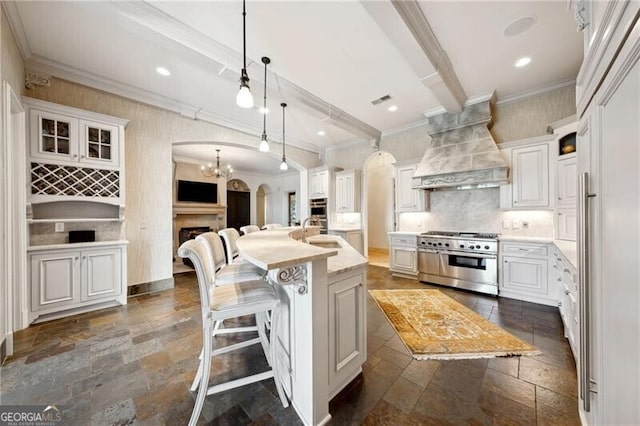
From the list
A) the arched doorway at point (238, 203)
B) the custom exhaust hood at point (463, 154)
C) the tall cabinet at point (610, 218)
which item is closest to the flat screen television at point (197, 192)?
the arched doorway at point (238, 203)

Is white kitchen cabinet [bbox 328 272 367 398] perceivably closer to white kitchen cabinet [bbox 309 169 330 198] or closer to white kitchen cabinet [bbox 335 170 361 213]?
white kitchen cabinet [bbox 335 170 361 213]

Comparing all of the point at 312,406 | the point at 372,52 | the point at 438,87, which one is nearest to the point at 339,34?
the point at 372,52

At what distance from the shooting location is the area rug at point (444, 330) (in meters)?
2.06

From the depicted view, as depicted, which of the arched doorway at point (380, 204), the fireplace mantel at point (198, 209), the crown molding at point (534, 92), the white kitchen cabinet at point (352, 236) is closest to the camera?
the crown molding at point (534, 92)

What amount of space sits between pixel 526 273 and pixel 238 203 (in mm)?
9025

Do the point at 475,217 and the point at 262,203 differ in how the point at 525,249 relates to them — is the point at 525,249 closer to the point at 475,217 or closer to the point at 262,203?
the point at 475,217

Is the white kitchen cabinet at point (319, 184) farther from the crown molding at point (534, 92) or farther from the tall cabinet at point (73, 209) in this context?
the tall cabinet at point (73, 209)

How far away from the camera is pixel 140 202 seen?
359 centimetres

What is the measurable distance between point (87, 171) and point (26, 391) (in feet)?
8.25

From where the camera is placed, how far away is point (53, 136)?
2754 mm

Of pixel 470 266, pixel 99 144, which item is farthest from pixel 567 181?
pixel 99 144

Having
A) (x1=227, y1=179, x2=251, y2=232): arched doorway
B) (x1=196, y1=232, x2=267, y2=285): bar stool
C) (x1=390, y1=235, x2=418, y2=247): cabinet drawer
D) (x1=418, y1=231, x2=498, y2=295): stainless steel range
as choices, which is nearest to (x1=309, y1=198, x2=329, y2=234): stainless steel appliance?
(x1=390, y1=235, x2=418, y2=247): cabinet drawer

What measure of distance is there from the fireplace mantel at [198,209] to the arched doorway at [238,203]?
117 cm

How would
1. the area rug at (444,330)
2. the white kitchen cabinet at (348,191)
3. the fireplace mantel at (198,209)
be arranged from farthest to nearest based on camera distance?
1. the fireplace mantel at (198,209)
2. the white kitchen cabinet at (348,191)
3. the area rug at (444,330)
